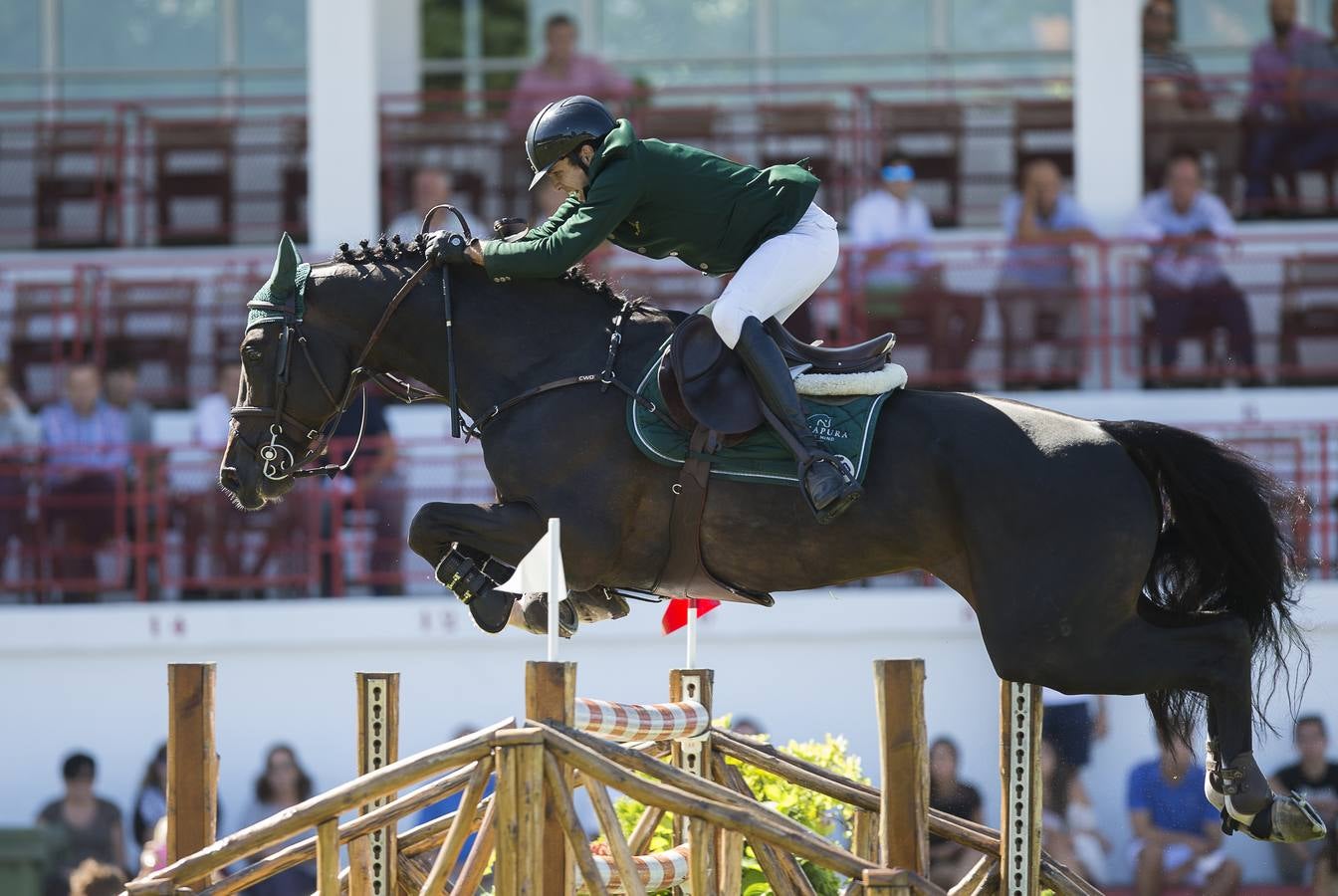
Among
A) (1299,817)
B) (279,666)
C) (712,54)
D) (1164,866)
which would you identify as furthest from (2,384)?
(1299,817)

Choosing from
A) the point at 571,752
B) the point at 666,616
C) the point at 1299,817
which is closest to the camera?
the point at 571,752

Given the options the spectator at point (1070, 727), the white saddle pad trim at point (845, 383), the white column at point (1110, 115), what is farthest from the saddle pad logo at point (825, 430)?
the white column at point (1110, 115)

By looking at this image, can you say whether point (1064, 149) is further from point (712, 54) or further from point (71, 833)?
point (71, 833)

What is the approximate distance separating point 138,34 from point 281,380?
1051 cm

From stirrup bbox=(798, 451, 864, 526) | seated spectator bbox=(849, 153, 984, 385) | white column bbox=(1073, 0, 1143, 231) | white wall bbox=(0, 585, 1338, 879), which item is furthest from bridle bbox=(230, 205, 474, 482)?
white column bbox=(1073, 0, 1143, 231)

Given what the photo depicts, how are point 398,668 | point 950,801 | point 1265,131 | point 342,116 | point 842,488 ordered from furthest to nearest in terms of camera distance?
point 1265,131 → point 342,116 → point 398,668 → point 950,801 → point 842,488

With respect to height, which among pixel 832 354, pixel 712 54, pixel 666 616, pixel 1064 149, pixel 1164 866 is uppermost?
pixel 712 54

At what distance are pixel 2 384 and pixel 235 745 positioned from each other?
2.90 m

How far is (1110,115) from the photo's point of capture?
12.7m

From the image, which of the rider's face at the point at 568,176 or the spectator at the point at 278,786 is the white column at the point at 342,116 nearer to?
the spectator at the point at 278,786

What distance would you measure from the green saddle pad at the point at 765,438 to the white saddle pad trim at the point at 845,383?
0.02 metres

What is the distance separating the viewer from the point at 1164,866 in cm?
925

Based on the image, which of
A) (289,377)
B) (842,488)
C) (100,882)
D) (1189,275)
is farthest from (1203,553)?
(1189,275)

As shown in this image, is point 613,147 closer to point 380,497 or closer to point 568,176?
point 568,176
